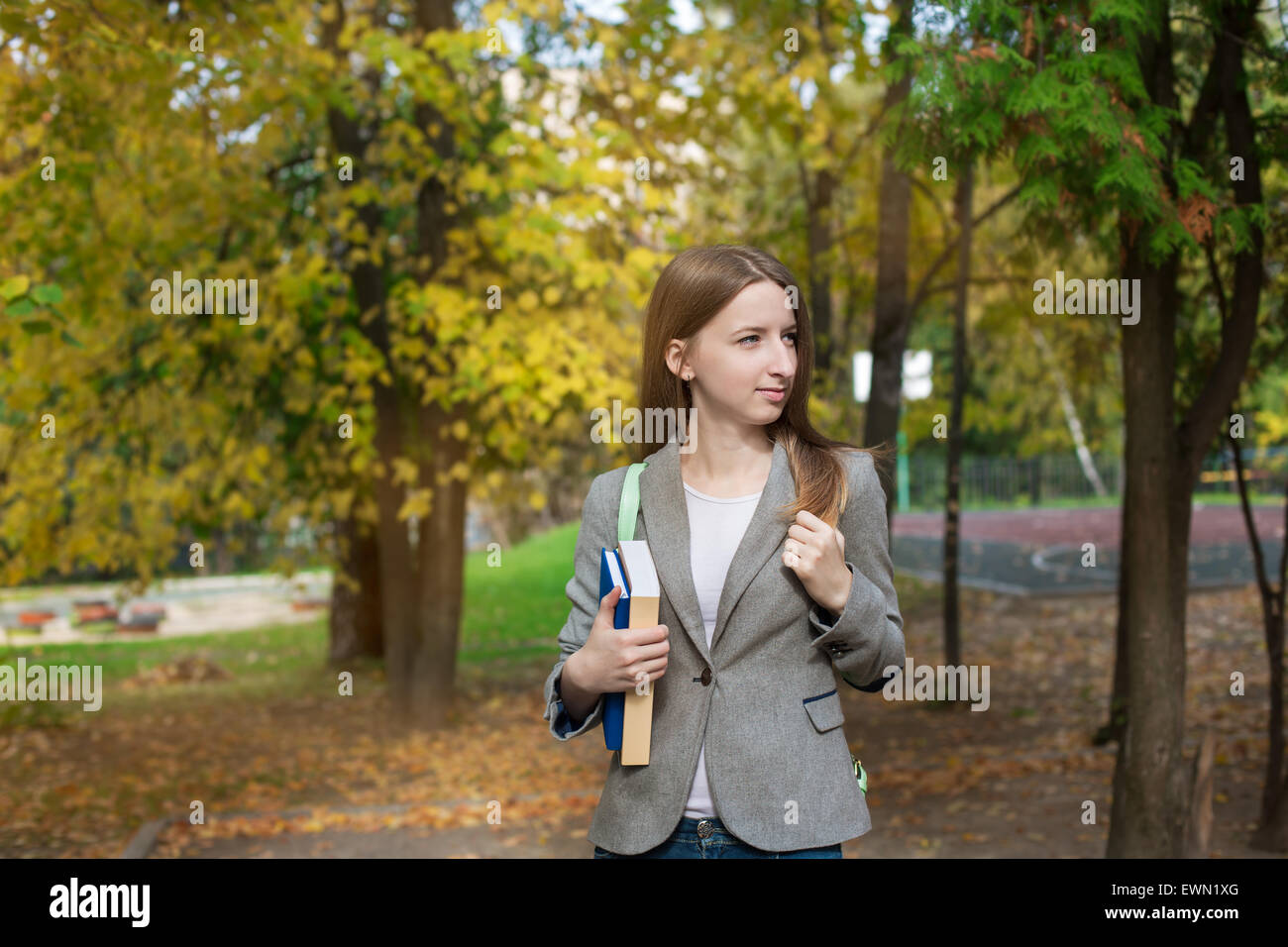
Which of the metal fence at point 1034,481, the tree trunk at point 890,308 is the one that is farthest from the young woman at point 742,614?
the metal fence at point 1034,481

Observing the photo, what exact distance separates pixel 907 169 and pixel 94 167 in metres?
5.57

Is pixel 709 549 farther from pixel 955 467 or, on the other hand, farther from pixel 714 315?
pixel 955 467

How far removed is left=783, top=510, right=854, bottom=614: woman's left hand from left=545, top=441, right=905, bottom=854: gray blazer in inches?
1.2

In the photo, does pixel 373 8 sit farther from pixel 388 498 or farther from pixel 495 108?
pixel 388 498

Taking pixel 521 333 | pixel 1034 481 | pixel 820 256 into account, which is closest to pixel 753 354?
pixel 521 333

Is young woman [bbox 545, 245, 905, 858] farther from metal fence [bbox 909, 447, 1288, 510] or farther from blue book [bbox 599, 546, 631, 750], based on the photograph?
metal fence [bbox 909, 447, 1288, 510]

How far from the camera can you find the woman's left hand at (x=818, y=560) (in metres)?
1.96

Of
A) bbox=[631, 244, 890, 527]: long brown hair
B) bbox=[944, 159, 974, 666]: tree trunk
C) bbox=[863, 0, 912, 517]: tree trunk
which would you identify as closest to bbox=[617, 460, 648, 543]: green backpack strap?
bbox=[631, 244, 890, 527]: long brown hair

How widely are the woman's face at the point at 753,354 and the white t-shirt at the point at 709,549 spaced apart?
0.57ft

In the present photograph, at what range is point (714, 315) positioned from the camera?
217 cm

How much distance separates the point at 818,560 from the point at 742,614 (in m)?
0.20

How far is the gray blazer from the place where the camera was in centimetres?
203

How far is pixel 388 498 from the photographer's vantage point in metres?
10.4

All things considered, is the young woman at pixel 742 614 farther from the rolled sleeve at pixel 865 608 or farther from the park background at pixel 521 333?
the park background at pixel 521 333
